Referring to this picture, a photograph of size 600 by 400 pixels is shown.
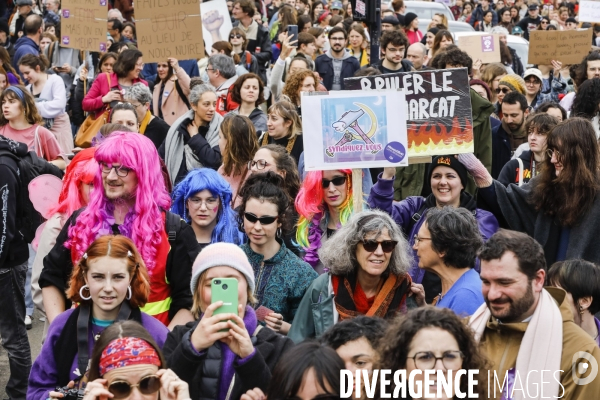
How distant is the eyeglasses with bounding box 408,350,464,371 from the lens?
3.54 metres

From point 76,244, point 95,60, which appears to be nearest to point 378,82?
point 76,244

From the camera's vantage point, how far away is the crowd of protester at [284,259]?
3824 millimetres

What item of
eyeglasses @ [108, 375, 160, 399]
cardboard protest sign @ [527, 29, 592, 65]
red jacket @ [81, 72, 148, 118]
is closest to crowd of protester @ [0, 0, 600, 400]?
eyeglasses @ [108, 375, 160, 399]

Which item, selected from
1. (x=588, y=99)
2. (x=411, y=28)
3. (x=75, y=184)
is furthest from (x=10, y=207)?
(x=411, y=28)

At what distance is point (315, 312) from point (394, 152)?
1.34 meters

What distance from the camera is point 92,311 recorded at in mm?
4461

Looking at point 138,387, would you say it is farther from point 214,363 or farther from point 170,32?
point 170,32

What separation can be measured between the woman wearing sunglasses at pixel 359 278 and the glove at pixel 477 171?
120cm

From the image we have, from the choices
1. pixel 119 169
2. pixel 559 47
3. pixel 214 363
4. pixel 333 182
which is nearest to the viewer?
pixel 214 363

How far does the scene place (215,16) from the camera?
13258 millimetres

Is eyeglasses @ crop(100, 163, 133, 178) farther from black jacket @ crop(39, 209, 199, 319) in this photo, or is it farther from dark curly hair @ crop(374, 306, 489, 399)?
dark curly hair @ crop(374, 306, 489, 399)

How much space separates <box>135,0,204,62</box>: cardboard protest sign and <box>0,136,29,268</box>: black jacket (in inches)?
114

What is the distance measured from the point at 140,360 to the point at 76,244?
1303 mm

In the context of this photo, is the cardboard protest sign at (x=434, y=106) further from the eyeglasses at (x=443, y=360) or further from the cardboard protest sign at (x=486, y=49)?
the cardboard protest sign at (x=486, y=49)
